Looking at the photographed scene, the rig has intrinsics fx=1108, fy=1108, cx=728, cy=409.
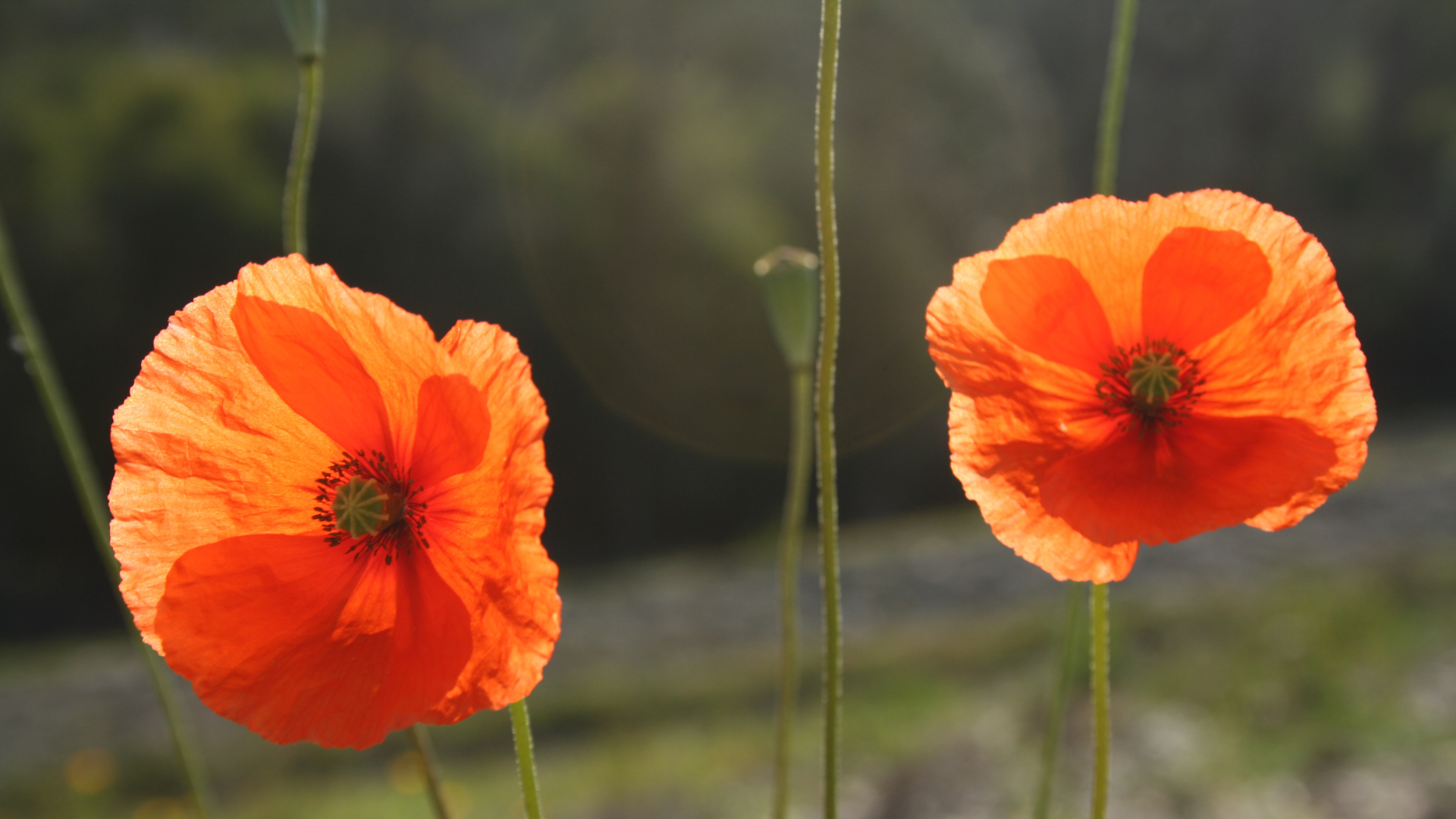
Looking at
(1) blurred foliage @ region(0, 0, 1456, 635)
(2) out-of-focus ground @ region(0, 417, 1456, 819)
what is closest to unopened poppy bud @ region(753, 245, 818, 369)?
(2) out-of-focus ground @ region(0, 417, 1456, 819)

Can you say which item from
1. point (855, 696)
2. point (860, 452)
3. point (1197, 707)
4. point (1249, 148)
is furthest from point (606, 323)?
point (1249, 148)

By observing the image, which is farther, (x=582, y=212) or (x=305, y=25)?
(x=582, y=212)

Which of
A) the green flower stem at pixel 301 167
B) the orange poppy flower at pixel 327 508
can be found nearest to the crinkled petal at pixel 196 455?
the orange poppy flower at pixel 327 508

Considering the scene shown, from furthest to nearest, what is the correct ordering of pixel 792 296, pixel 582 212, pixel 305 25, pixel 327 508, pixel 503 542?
pixel 582 212 < pixel 792 296 < pixel 305 25 < pixel 327 508 < pixel 503 542

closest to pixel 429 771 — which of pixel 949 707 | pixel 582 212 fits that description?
pixel 949 707

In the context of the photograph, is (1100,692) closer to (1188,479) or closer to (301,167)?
(1188,479)

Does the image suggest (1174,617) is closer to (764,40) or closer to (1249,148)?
(764,40)
